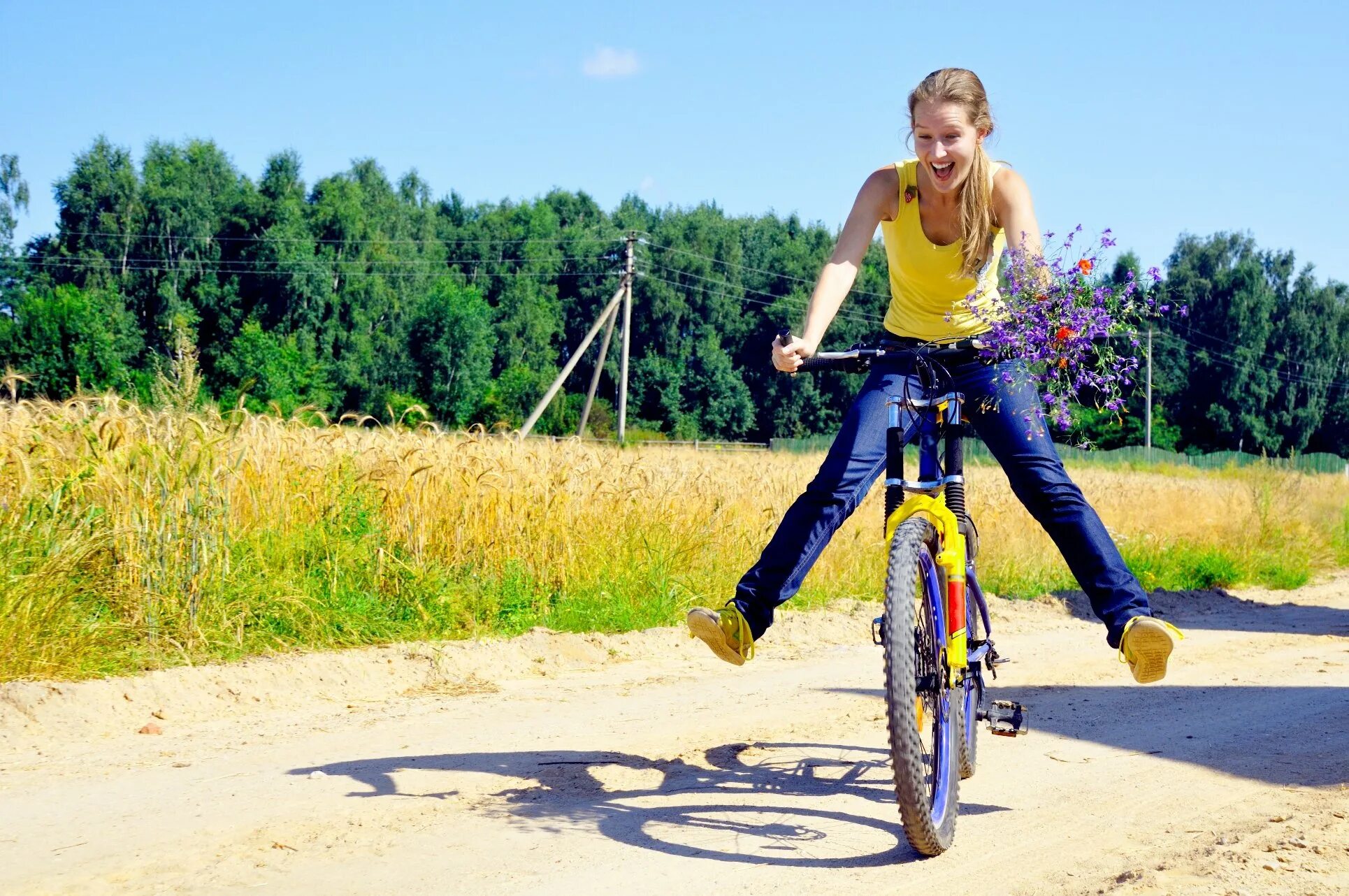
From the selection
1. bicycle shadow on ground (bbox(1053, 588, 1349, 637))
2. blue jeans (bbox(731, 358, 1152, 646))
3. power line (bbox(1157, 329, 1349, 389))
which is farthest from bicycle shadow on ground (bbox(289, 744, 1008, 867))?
power line (bbox(1157, 329, 1349, 389))

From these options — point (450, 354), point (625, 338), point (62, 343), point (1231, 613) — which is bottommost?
point (1231, 613)

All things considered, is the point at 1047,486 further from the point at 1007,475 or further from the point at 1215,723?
the point at 1215,723

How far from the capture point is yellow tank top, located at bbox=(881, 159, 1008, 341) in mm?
3949

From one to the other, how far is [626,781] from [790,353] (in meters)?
1.87

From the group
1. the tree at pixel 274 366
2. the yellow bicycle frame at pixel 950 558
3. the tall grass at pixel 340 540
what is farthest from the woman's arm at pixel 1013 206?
the tree at pixel 274 366

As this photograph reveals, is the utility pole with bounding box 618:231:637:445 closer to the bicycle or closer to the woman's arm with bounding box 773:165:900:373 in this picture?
the woman's arm with bounding box 773:165:900:373

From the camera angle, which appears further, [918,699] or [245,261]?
[245,261]

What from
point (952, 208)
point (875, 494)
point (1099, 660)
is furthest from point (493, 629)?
point (875, 494)

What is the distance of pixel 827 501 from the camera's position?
3928 millimetres

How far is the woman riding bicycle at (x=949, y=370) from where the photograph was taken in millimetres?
3791

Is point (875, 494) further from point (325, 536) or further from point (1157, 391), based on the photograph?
point (1157, 391)

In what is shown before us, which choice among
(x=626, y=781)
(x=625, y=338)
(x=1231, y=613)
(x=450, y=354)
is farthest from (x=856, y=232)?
(x=450, y=354)

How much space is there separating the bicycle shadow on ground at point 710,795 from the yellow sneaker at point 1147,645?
0.74 meters

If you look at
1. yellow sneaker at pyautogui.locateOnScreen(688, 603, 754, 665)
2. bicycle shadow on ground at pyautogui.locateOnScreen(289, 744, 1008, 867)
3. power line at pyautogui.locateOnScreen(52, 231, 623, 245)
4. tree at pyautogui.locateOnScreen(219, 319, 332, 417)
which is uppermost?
power line at pyautogui.locateOnScreen(52, 231, 623, 245)
